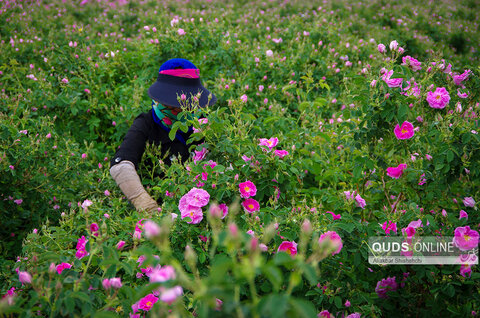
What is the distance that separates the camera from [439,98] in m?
1.81

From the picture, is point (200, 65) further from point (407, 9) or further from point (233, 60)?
point (407, 9)

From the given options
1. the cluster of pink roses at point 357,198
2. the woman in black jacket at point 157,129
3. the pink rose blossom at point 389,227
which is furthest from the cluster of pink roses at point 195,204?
the pink rose blossom at point 389,227

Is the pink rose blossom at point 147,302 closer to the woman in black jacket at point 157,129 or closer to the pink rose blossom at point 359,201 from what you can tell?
the woman in black jacket at point 157,129

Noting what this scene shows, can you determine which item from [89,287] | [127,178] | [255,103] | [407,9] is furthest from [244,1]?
[89,287]

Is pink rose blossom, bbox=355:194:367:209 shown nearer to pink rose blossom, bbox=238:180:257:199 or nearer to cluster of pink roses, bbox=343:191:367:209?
cluster of pink roses, bbox=343:191:367:209

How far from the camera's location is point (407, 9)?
6.88 metres

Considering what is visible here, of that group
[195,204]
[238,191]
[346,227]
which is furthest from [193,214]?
[346,227]

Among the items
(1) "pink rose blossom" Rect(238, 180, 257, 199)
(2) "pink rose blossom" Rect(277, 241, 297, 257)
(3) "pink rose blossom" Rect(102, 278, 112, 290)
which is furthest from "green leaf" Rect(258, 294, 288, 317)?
(1) "pink rose blossom" Rect(238, 180, 257, 199)

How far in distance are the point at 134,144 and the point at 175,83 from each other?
1.53ft

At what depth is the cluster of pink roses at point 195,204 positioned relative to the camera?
5.04 feet

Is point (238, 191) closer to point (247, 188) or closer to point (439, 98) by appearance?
point (247, 188)

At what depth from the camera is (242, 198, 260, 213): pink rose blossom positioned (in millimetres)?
1612

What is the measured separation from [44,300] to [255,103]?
8.23 ft

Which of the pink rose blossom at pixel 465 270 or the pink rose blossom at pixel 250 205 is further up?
the pink rose blossom at pixel 250 205
